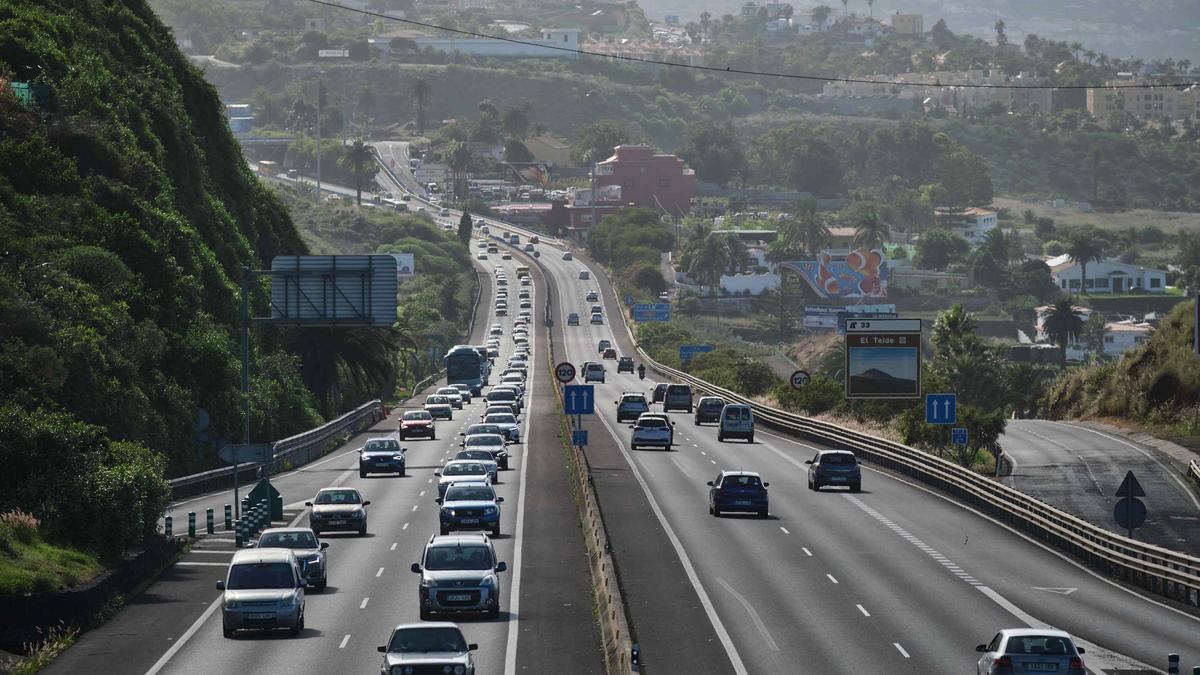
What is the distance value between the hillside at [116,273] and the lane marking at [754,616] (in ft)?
42.2

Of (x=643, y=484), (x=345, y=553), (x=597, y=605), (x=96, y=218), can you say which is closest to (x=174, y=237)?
(x=96, y=218)

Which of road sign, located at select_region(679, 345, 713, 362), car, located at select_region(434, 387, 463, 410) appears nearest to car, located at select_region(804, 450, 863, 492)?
car, located at select_region(434, 387, 463, 410)

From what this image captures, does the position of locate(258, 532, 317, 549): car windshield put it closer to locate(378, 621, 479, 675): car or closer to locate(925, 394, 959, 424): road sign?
locate(378, 621, 479, 675): car

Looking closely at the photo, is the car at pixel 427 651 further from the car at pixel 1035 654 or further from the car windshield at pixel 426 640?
the car at pixel 1035 654

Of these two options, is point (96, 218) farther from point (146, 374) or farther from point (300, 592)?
point (300, 592)

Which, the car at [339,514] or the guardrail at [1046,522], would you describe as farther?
the car at [339,514]

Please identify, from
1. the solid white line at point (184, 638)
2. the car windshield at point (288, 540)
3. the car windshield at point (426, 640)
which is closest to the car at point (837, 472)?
the car windshield at point (288, 540)

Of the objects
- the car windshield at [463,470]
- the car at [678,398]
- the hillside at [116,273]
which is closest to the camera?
the hillside at [116,273]

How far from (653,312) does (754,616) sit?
465 ft

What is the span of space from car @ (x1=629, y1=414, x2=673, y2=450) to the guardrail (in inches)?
268

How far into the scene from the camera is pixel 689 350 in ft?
460

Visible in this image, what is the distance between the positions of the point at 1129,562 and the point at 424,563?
15.3 metres

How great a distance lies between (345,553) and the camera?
43719 millimetres

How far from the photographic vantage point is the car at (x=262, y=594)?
1258 inches
